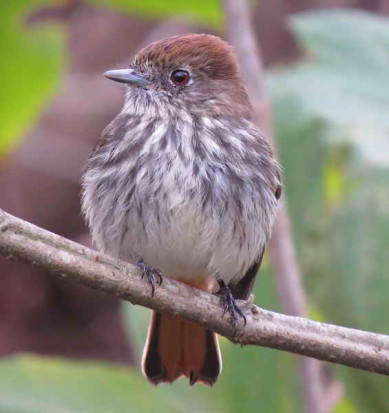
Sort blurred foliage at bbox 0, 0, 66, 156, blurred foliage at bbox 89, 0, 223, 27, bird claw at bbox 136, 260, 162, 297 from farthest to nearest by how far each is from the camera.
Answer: blurred foliage at bbox 0, 0, 66, 156 → blurred foliage at bbox 89, 0, 223, 27 → bird claw at bbox 136, 260, 162, 297

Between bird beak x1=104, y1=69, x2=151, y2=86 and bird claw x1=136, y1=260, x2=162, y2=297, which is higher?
bird beak x1=104, y1=69, x2=151, y2=86

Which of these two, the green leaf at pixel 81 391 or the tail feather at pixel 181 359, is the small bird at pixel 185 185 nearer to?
the tail feather at pixel 181 359

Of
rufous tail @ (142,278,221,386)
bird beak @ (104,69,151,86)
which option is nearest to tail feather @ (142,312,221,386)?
rufous tail @ (142,278,221,386)

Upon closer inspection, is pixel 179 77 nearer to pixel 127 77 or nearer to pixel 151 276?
pixel 127 77

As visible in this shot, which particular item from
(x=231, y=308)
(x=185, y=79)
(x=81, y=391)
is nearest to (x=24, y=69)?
(x=185, y=79)

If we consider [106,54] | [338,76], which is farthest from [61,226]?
[338,76]

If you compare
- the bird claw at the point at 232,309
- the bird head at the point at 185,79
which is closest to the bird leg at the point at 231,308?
the bird claw at the point at 232,309

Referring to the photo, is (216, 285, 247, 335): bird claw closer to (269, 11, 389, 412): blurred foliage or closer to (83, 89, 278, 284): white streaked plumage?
(83, 89, 278, 284): white streaked plumage
